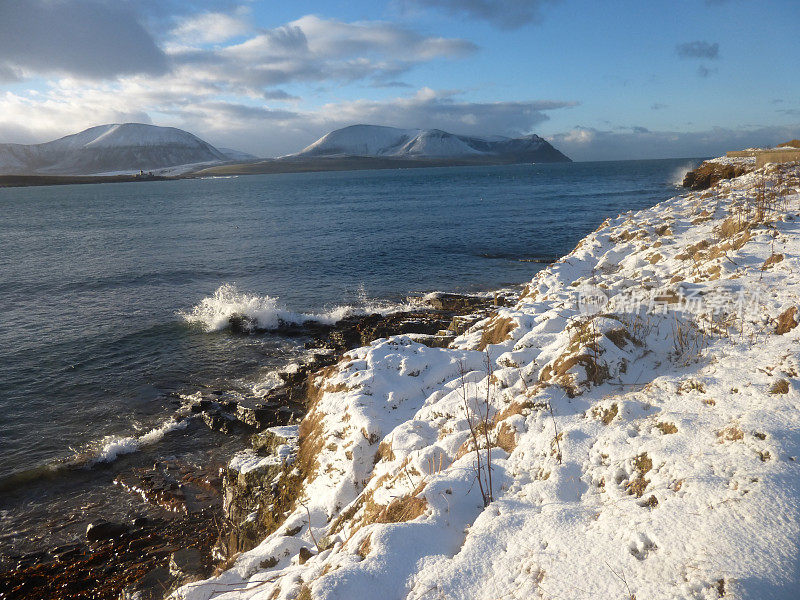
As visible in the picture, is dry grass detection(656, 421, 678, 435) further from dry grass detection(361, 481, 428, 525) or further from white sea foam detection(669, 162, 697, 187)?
white sea foam detection(669, 162, 697, 187)

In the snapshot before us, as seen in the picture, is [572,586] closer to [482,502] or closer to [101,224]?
[482,502]

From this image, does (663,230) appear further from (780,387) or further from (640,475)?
(640,475)

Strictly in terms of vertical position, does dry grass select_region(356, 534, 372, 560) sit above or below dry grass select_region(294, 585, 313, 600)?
above

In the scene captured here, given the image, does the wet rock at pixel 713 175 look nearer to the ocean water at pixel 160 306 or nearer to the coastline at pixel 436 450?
the ocean water at pixel 160 306

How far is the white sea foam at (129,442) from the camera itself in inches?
439

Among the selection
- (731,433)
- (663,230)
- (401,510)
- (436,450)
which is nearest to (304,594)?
(401,510)

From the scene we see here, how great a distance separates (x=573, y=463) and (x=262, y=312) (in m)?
16.8

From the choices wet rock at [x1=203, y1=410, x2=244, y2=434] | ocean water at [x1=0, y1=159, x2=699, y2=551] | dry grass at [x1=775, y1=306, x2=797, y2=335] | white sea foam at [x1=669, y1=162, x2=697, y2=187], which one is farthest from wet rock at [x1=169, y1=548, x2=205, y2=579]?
white sea foam at [x1=669, y1=162, x2=697, y2=187]

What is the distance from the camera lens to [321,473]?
6625 millimetres

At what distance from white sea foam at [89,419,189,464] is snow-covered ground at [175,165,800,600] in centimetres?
612

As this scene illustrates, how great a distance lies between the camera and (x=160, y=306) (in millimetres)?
22047

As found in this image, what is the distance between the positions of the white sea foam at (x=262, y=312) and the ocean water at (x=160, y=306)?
96mm

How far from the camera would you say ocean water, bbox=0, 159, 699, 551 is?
11.2m

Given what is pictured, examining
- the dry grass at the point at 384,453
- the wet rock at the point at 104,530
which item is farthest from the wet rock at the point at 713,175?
the wet rock at the point at 104,530
